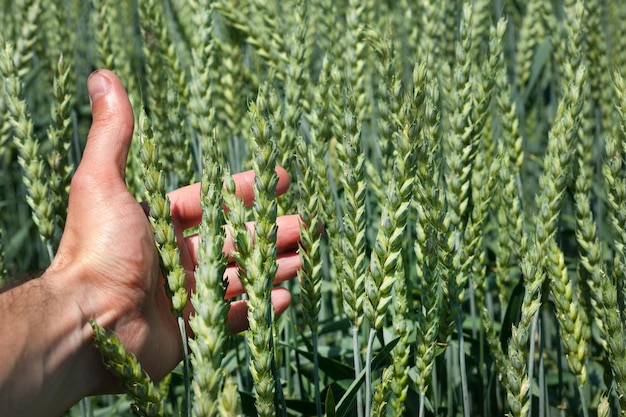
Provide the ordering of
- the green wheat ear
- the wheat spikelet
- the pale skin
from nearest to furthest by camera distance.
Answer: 1. the wheat spikelet
2. the green wheat ear
3. the pale skin

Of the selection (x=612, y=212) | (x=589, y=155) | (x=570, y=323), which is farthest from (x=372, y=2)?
(x=570, y=323)

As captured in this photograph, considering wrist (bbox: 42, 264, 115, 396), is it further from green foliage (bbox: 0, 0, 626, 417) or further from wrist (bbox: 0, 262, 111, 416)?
green foliage (bbox: 0, 0, 626, 417)

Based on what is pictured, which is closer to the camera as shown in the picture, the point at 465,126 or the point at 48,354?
the point at 48,354

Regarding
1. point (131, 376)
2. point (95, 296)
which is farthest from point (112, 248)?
point (131, 376)

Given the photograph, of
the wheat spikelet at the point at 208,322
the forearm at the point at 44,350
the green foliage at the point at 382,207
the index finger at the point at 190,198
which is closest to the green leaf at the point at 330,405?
the green foliage at the point at 382,207

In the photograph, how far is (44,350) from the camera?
2.87ft

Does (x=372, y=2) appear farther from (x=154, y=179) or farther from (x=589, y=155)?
(x=154, y=179)

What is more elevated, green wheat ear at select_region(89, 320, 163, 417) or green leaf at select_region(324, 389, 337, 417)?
green wheat ear at select_region(89, 320, 163, 417)

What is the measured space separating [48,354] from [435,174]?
1.70ft

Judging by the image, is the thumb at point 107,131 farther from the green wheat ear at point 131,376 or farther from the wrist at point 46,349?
the green wheat ear at point 131,376

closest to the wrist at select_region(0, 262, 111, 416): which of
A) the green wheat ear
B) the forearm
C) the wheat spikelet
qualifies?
the forearm

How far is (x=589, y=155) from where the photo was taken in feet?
3.84

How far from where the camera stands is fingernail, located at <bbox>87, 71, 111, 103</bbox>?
1.08 metres

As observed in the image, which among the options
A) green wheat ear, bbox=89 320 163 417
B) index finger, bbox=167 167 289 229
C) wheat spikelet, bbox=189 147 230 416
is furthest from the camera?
index finger, bbox=167 167 289 229
